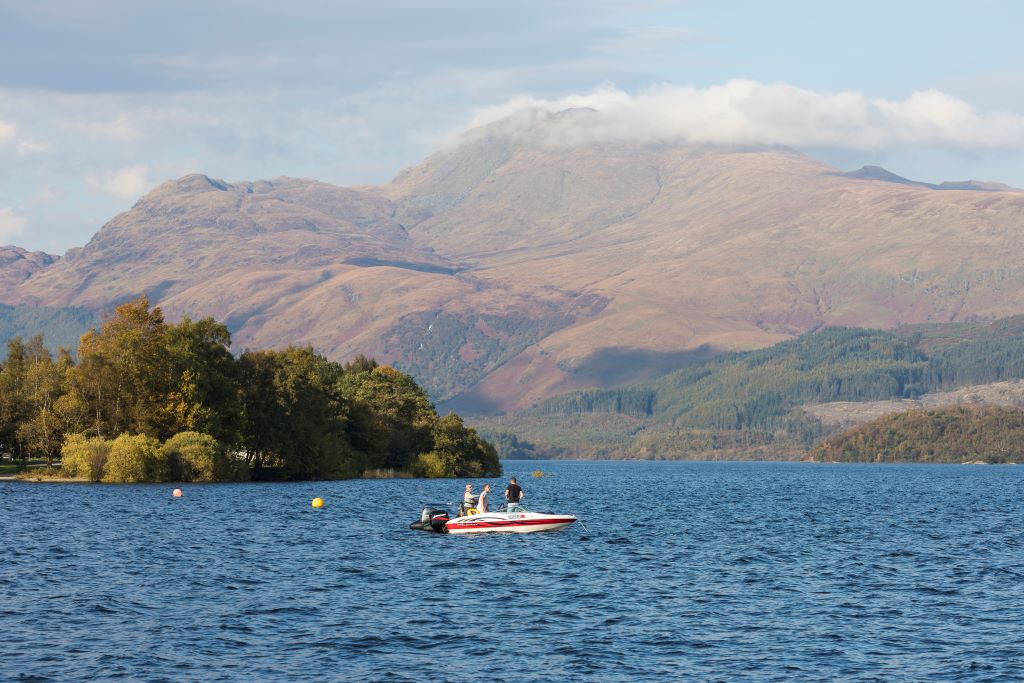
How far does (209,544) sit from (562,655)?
43.7 metres

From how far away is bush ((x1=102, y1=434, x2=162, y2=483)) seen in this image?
496ft

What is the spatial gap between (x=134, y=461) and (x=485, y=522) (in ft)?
220

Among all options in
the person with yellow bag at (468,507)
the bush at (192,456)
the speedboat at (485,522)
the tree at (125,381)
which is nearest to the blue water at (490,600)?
the speedboat at (485,522)

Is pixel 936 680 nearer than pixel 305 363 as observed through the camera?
Yes

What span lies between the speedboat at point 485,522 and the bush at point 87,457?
219 feet

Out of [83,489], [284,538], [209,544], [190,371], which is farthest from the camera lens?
[190,371]

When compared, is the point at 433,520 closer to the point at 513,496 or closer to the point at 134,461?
the point at 513,496

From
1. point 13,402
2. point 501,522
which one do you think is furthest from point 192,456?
point 501,522

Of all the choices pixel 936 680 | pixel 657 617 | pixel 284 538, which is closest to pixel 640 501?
pixel 284 538

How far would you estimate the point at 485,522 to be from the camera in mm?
99812

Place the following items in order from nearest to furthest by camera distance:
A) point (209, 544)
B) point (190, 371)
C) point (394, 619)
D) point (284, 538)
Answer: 1. point (394, 619)
2. point (209, 544)
3. point (284, 538)
4. point (190, 371)

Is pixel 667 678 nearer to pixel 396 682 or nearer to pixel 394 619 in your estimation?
pixel 396 682

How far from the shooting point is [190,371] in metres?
162

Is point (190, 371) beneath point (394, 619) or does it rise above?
above
